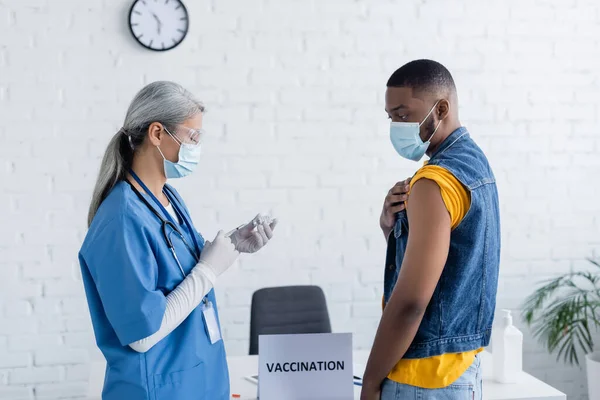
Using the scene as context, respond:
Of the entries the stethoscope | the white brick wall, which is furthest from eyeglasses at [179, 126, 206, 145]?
the white brick wall

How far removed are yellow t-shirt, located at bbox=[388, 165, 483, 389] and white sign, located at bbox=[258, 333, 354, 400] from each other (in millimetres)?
275

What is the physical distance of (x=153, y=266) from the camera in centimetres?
168

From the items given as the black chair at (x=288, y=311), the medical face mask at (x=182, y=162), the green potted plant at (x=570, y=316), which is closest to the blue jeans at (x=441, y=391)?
the medical face mask at (x=182, y=162)

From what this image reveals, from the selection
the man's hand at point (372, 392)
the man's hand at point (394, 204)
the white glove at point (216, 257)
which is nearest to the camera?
the man's hand at point (372, 392)

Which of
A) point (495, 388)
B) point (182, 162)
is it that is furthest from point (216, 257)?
point (495, 388)

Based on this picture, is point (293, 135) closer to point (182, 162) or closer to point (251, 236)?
point (251, 236)

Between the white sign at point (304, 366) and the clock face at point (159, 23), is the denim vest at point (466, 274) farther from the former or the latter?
the clock face at point (159, 23)

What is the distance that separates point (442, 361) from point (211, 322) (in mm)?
650

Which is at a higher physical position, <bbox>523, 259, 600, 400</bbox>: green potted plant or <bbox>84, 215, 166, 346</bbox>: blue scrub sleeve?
<bbox>84, 215, 166, 346</bbox>: blue scrub sleeve

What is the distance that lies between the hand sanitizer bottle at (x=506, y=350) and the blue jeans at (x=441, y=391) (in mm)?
648

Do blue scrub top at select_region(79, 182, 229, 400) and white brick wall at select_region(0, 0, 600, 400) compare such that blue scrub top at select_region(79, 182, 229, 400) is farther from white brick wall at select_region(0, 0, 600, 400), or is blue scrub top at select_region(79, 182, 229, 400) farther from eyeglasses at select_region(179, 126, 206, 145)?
white brick wall at select_region(0, 0, 600, 400)

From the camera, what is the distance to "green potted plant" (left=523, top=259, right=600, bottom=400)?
3.38 m

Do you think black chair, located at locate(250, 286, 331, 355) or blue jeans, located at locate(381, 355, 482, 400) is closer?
blue jeans, located at locate(381, 355, 482, 400)

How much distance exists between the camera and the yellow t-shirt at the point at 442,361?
4.87ft
